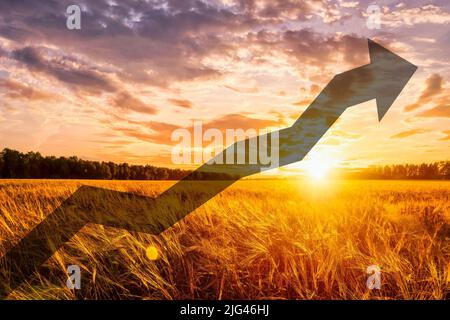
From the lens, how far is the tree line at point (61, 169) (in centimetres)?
4900

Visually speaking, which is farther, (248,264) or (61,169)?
(61,169)

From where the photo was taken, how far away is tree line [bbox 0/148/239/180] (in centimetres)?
4900

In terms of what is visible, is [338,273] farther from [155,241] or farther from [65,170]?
[65,170]

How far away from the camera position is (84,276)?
3.06 m

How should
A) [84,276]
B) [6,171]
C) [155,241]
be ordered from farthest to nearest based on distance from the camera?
[6,171]
[155,241]
[84,276]

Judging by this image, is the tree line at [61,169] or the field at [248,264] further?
the tree line at [61,169]

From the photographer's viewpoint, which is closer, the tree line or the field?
the field

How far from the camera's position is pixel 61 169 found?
5178 cm

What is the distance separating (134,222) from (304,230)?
2.33m

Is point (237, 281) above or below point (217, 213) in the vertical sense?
below
